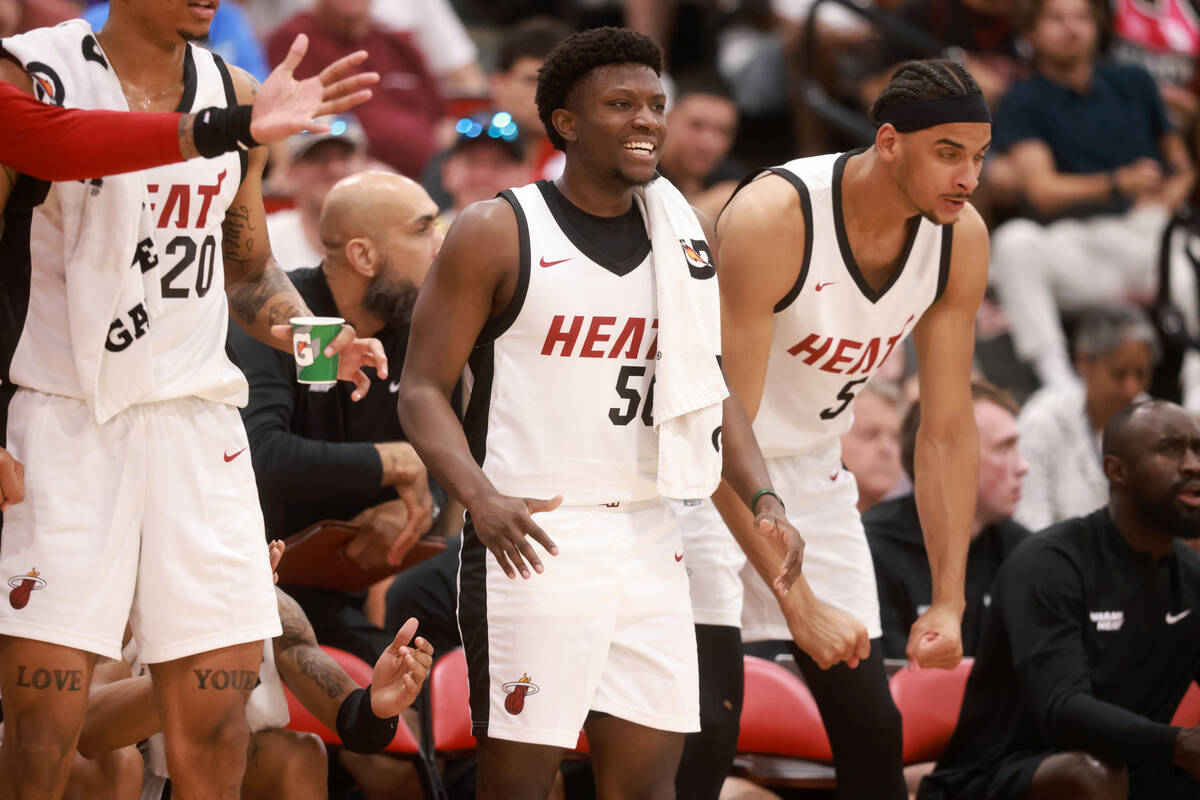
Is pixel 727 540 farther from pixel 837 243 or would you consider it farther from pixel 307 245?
pixel 307 245

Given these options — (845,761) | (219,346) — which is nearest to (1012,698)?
(845,761)

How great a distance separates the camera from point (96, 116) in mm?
3043

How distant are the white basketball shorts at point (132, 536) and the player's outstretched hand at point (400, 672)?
13.0 inches

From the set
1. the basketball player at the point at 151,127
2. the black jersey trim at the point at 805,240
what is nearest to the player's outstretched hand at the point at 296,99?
the basketball player at the point at 151,127

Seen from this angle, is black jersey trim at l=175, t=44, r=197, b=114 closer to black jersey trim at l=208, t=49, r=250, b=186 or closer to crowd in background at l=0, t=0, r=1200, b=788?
black jersey trim at l=208, t=49, r=250, b=186

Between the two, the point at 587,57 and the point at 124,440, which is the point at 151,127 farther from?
the point at 587,57

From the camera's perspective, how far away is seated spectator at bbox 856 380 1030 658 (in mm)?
5375

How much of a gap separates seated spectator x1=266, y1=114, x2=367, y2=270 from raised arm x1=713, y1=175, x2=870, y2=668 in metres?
2.79

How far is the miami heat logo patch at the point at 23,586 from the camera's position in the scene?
3.16 meters

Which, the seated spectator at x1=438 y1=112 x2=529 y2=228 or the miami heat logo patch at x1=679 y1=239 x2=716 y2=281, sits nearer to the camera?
the miami heat logo patch at x1=679 y1=239 x2=716 y2=281

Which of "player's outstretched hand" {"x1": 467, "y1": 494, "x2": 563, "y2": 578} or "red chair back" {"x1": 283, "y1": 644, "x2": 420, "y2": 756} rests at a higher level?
"player's outstretched hand" {"x1": 467, "y1": 494, "x2": 563, "y2": 578}

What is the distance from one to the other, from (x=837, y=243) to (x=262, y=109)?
1662mm

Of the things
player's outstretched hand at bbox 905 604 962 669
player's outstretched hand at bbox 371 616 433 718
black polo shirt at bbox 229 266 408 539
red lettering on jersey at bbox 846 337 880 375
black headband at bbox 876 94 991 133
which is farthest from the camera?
black polo shirt at bbox 229 266 408 539

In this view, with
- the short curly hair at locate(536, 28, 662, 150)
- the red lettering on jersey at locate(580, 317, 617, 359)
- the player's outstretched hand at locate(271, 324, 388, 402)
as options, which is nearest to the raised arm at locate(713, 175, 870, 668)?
the red lettering on jersey at locate(580, 317, 617, 359)
